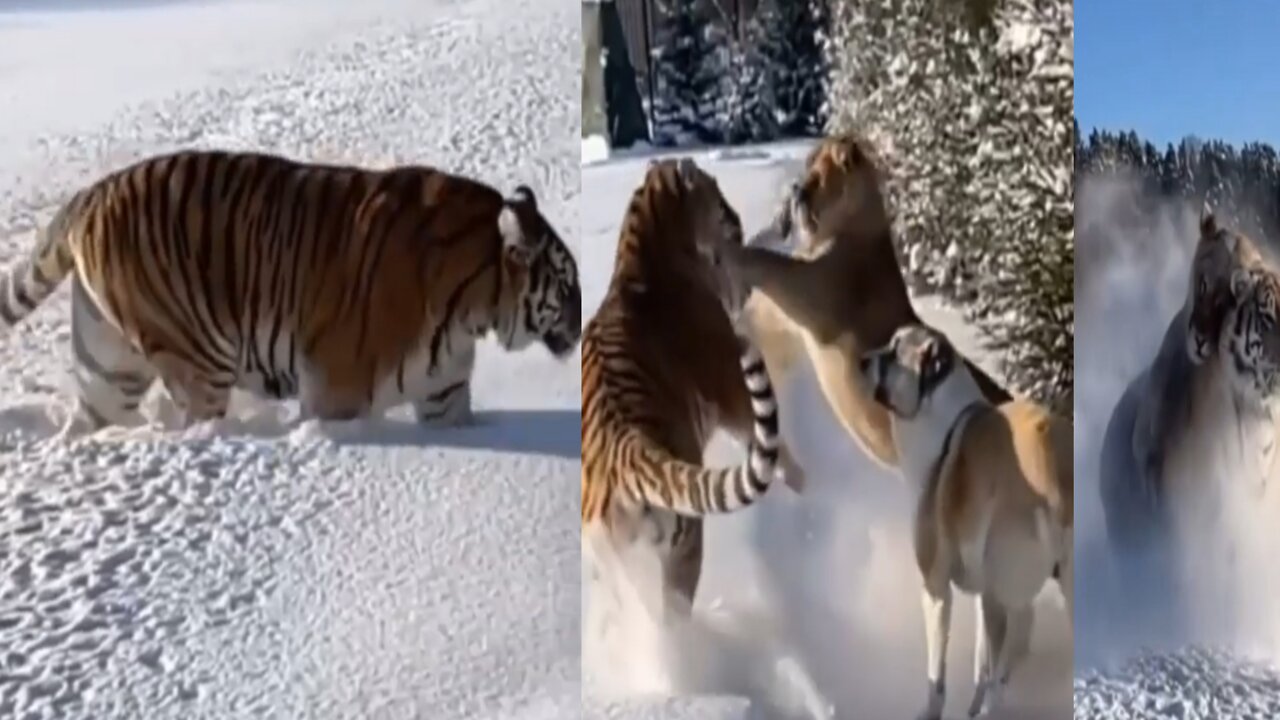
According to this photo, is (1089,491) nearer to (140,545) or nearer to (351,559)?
(351,559)

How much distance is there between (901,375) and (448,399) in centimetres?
62

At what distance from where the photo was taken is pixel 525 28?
2238 mm

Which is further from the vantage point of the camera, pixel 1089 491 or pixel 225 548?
pixel 1089 491

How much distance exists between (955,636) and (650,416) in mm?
515

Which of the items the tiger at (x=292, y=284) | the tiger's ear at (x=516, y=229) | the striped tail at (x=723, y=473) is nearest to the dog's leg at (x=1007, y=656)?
the striped tail at (x=723, y=473)

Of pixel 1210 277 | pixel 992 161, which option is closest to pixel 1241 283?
pixel 1210 277

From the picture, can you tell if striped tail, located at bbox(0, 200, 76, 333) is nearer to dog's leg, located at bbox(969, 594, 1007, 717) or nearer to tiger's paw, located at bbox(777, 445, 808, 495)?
tiger's paw, located at bbox(777, 445, 808, 495)

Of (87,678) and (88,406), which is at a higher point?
(88,406)

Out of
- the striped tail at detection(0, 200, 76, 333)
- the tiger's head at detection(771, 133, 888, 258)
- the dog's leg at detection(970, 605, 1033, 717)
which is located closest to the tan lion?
the tiger's head at detection(771, 133, 888, 258)

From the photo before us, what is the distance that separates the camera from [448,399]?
2.19m

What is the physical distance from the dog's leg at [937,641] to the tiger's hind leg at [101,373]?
1.08 metres

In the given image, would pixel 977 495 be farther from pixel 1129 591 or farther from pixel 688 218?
pixel 688 218

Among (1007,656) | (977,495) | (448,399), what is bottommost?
(1007,656)

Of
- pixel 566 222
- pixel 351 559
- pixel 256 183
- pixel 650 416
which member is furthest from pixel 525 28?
pixel 351 559
